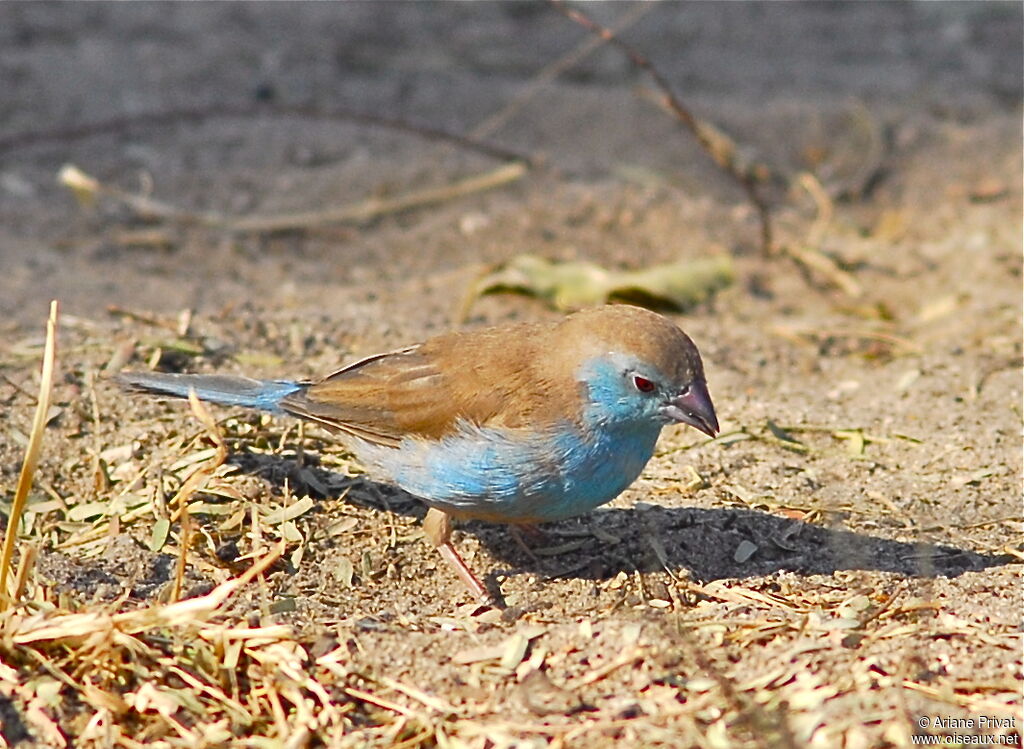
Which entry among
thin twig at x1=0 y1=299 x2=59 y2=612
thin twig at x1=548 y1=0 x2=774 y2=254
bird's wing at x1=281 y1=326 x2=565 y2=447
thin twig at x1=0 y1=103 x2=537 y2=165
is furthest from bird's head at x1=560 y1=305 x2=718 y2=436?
thin twig at x1=0 y1=103 x2=537 y2=165

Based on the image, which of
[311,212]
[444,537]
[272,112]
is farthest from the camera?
[311,212]

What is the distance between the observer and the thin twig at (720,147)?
6.45 metres

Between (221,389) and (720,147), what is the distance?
4.15 meters

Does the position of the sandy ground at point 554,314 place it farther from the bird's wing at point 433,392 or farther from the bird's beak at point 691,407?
the bird's beak at point 691,407

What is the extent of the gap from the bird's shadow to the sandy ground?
1 cm

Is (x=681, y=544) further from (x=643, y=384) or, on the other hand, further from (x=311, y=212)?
(x=311, y=212)

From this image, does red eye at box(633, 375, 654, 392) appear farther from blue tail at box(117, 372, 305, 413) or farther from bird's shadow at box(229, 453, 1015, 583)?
blue tail at box(117, 372, 305, 413)

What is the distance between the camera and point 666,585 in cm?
417

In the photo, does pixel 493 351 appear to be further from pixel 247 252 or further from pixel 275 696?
pixel 247 252

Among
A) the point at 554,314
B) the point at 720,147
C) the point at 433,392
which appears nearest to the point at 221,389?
the point at 433,392

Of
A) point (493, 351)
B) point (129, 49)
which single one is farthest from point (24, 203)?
point (493, 351)

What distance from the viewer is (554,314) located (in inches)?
257

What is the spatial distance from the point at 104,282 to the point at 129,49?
3314 millimetres

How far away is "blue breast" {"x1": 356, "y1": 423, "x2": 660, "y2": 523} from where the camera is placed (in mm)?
4039
